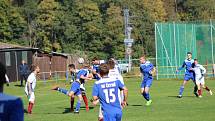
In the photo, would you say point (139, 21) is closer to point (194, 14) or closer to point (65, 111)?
point (194, 14)

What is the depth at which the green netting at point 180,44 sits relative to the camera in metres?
47.5

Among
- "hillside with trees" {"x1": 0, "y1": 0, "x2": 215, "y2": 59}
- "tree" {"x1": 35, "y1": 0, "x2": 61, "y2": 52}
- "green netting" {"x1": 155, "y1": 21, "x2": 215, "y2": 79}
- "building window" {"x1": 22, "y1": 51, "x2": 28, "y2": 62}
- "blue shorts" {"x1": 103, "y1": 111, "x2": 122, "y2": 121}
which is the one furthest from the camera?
"tree" {"x1": 35, "y1": 0, "x2": 61, "y2": 52}

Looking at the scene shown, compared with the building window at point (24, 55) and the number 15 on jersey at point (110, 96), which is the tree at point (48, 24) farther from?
the number 15 on jersey at point (110, 96)

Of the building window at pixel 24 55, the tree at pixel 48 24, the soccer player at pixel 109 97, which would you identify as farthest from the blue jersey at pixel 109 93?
the tree at pixel 48 24

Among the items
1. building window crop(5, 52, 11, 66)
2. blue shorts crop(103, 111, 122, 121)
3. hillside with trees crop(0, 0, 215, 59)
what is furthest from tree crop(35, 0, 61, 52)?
blue shorts crop(103, 111, 122, 121)

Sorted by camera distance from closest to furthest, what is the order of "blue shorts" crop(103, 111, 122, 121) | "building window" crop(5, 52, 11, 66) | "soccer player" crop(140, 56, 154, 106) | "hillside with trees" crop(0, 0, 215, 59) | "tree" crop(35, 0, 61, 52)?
"blue shorts" crop(103, 111, 122, 121) → "soccer player" crop(140, 56, 154, 106) → "building window" crop(5, 52, 11, 66) → "hillside with trees" crop(0, 0, 215, 59) → "tree" crop(35, 0, 61, 52)

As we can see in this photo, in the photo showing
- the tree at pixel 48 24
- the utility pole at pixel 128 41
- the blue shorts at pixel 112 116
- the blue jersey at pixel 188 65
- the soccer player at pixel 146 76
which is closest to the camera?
the blue shorts at pixel 112 116

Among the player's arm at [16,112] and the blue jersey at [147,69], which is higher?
the player's arm at [16,112]

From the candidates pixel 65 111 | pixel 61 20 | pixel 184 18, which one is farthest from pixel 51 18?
pixel 65 111

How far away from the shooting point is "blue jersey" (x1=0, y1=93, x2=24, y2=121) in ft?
15.6

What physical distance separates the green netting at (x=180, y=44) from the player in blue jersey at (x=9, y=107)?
42854 mm

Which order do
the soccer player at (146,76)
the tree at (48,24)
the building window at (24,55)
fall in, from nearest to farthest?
the soccer player at (146,76), the building window at (24,55), the tree at (48,24)

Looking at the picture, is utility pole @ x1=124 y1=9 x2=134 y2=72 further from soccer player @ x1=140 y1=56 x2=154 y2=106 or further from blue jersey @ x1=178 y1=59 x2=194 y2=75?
soccer player @ x1=140 y1=56 x2=154 y2=106

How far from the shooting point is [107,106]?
10.6m
